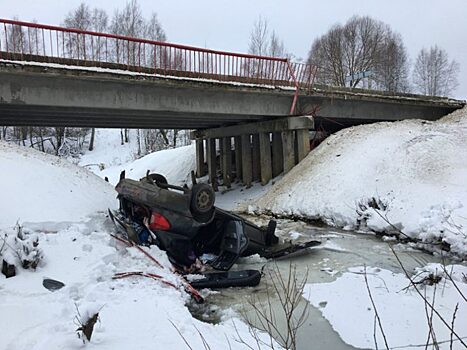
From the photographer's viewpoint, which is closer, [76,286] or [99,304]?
[99,304]

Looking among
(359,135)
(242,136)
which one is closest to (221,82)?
(242,136)

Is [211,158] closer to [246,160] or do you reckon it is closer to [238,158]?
[238,158]

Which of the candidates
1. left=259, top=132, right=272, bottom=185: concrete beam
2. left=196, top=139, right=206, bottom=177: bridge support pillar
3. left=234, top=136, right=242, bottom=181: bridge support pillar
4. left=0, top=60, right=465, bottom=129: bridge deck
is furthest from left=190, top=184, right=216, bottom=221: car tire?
left=196, top=139, right=206, bottom=177: bridge support pillar

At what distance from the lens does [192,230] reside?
200 inches

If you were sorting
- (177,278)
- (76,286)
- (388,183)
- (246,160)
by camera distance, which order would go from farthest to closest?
(246,160), (388,183), (177,278), (76,286)

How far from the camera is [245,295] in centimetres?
465

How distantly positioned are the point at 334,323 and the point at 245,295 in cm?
115

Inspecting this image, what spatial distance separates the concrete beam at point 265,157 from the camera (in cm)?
1419

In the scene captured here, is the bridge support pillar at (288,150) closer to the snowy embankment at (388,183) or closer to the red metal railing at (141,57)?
the snowy embankment at (388,183)

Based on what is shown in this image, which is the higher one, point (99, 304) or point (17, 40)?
point (17, 40)

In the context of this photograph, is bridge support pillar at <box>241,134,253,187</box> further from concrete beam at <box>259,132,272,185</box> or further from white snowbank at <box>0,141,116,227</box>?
white snowbank at <box>0,141,116,227</box>

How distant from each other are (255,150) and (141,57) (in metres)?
5.73

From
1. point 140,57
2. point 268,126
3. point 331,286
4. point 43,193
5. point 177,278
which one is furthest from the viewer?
point 268,126

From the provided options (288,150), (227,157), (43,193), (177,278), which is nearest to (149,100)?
(288,150)
